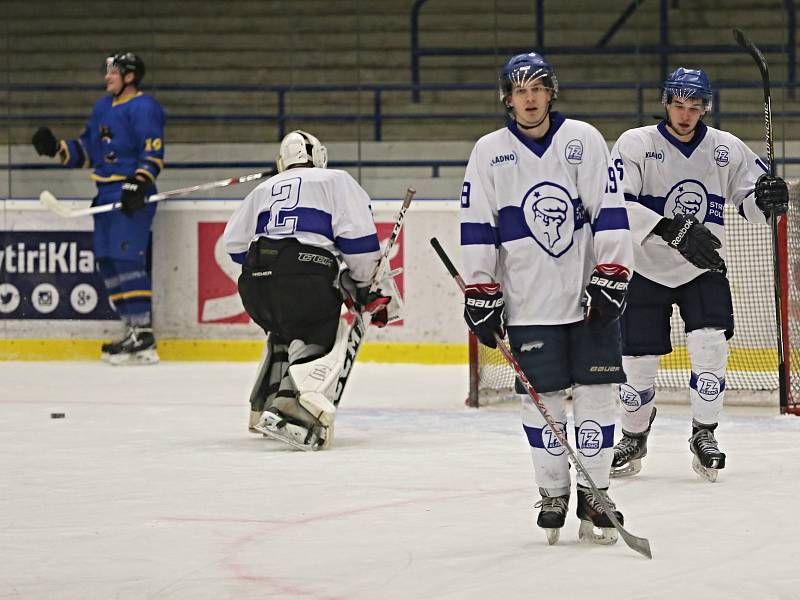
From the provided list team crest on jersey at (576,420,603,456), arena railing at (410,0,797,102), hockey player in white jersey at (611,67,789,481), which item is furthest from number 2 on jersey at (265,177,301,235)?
arena railing at (410,0,797,102)

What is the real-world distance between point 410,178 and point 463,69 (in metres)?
0.80

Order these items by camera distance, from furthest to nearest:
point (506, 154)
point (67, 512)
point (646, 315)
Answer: point (646, 315)
point (67, 512)
point (506, 154)

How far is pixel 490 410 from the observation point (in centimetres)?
618

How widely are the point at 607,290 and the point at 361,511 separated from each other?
96 centimetres

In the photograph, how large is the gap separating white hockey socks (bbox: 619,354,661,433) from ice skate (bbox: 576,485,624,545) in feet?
3.87

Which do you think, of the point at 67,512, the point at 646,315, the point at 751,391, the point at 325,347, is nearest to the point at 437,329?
the point at 751,391

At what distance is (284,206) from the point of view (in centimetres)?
523

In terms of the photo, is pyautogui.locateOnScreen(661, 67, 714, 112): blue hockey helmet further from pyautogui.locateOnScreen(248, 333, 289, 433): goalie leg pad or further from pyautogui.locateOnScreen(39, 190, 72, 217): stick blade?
pyautogui.locateOnScreen(39, 190, 72, 217): stick blade

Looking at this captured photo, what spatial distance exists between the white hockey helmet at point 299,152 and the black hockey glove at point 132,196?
2.84 m

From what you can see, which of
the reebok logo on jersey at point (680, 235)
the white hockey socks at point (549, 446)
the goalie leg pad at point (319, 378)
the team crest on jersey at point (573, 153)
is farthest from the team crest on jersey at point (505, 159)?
the goalie leg pad at point (319, 378)

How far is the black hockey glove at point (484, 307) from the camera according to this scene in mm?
3350

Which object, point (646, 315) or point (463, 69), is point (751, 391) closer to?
point (646, 315)

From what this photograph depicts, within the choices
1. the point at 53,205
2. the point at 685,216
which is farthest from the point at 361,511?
the point at 53,205

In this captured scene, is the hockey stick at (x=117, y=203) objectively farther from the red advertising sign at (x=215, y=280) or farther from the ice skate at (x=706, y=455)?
the ice skate at (x=706, y=455)
